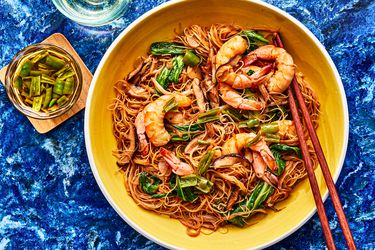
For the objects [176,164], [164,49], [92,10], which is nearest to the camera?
[176,164]

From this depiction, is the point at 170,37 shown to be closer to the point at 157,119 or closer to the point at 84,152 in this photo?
the point at 157,119

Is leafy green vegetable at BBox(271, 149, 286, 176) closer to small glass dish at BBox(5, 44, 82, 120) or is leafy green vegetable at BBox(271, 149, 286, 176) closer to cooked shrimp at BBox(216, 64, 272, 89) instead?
cooked shrimp at BBox(216, 64, 272, 89)

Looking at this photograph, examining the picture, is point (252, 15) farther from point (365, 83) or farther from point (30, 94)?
point (30, 94)

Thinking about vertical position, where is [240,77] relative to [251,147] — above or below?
above

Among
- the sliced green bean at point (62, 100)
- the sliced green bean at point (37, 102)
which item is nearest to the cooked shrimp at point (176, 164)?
the sliced green bean at point (62, 100)

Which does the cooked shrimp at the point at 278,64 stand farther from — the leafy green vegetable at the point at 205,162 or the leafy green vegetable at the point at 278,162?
the leafy green vegetable at the point at 205,162

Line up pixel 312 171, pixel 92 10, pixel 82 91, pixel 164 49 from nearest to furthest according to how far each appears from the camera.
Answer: pixel 312 171 < pixel 164 49 < pixel 82 91 < pixel 92 10

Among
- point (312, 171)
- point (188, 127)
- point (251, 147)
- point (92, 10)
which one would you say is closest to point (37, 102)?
point (92, 10)
